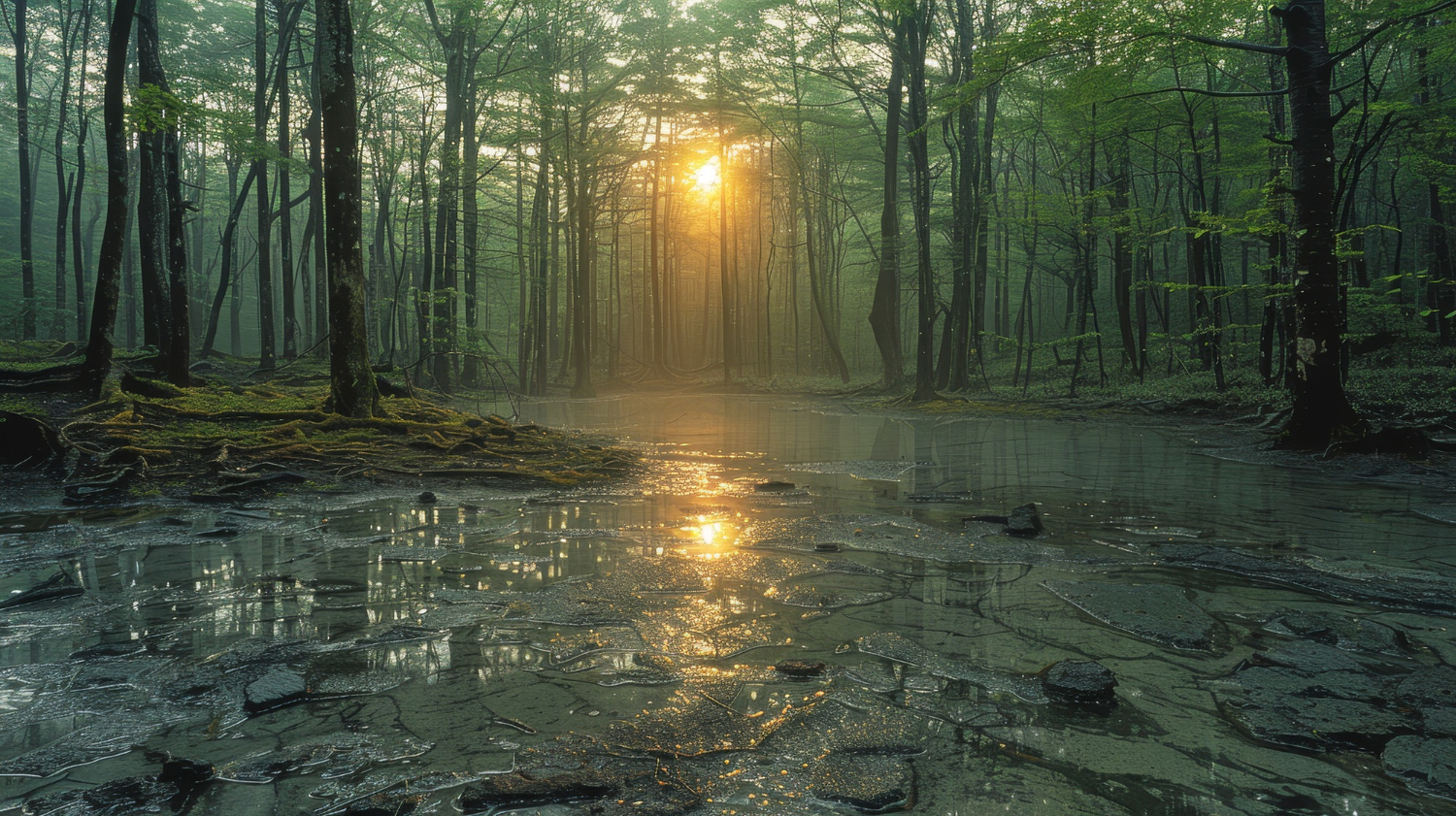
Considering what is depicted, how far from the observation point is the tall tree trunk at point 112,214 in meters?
7.67

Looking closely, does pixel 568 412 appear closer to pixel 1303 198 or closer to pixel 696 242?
pixel 1303 198

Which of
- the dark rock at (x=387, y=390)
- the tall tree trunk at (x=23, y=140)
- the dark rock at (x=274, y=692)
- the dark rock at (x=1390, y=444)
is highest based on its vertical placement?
the tall tree trunk at (x=23, y=140)

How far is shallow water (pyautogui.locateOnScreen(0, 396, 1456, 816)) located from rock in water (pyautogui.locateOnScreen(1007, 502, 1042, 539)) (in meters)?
0.09

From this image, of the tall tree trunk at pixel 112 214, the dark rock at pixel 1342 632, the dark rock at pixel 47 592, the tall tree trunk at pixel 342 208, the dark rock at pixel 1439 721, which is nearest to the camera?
the dark rock at pixel 1439 721

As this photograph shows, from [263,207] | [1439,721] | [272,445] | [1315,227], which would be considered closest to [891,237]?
[1315,227]

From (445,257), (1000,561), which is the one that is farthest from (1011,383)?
(1000,561)

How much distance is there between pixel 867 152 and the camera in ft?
102

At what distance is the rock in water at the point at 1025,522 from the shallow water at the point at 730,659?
0.29 feet

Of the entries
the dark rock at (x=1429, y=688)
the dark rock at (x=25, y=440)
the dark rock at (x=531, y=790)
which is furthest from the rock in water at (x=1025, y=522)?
the dark rock at (x=25, y=440)

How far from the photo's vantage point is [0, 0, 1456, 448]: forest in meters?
9.23

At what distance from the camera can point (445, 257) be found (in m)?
19.9

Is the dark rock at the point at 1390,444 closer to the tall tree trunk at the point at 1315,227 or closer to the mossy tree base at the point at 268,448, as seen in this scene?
the tall tree trunk at the point at 1315,227

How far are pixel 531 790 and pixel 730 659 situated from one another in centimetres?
100

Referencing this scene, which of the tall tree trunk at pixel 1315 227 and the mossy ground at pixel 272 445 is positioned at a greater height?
the tall tree trunk at pixel 1315 227
